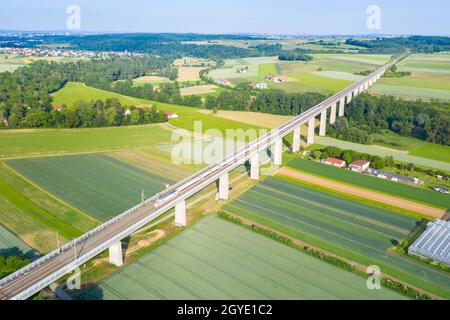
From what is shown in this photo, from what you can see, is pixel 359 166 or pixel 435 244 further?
pixel 359 166

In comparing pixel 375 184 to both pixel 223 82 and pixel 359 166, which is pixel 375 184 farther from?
pixel 223 82

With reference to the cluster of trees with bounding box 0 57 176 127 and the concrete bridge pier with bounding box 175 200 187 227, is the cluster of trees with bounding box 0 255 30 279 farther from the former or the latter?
the cluster of trees with bounding box 0 57 176 127

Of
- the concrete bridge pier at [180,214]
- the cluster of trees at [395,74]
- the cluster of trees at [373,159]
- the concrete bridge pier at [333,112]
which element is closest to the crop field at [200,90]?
the concrete bridge pier at [333,112]

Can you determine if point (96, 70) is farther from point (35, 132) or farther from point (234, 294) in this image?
point (234, 294)

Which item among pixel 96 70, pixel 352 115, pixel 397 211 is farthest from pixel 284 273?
pixel 96 70

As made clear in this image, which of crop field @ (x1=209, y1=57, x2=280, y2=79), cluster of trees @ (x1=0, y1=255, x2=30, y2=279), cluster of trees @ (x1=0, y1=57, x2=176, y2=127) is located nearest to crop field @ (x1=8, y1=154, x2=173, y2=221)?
cluster of trees @ (x1=0, y1=255, x2=30, y2=279)

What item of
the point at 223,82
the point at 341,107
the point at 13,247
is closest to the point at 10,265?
the point at 13,247
